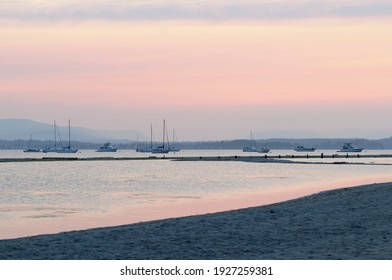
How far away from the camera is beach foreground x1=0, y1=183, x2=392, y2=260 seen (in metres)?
18.5

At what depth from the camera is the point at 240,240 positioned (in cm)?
2097

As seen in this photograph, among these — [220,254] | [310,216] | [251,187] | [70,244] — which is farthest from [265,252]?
[251,187]

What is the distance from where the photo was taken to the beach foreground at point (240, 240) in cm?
1847

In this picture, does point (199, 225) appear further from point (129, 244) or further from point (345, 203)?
point (345, 203)

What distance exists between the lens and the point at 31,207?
46125 mm

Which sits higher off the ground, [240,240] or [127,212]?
A: [240,240]

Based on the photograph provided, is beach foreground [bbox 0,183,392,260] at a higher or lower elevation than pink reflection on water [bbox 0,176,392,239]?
higher

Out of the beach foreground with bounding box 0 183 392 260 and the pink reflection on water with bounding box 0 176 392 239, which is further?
the pink reflection on water with bounding box 0 176 392 239

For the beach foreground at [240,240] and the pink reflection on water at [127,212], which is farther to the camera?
the pink reflection on water at [127,212]

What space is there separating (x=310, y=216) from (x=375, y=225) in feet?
11.5

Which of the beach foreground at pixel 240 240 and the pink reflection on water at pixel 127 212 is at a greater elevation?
the beach foreground at pixel 240 240

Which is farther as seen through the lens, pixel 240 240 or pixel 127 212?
pixel 127 212
